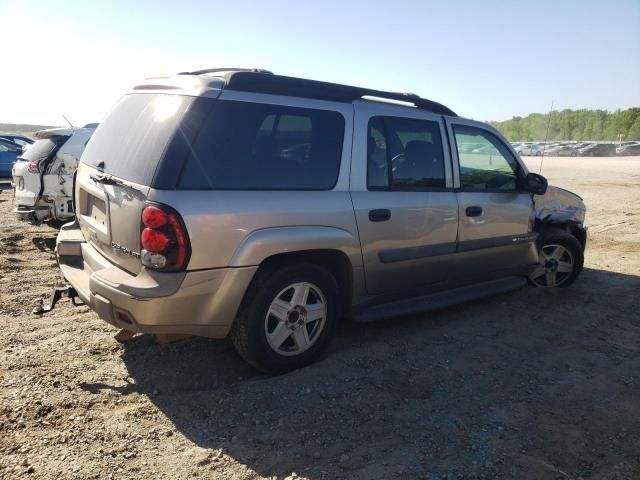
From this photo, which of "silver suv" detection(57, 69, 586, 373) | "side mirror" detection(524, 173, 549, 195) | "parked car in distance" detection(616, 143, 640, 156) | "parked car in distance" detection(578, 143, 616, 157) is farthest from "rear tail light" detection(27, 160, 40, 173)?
"parked car in distance" detection(616, 143, 640, 156)

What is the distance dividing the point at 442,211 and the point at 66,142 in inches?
230

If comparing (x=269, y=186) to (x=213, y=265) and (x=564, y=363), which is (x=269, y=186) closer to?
(x=213, y=265)

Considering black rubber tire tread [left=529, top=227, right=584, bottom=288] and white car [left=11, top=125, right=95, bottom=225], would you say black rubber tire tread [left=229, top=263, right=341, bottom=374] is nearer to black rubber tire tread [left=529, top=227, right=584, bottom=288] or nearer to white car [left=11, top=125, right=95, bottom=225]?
black rubber tire tread [left=529, top=227, right=584, bottom=288]

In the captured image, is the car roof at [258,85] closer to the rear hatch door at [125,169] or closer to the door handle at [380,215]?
the rear hatch door at [125,169]

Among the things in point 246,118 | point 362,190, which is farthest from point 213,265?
point 362,190

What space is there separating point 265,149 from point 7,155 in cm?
1647

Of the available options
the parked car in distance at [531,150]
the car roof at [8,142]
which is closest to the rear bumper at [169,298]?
the car roof at [8,142]

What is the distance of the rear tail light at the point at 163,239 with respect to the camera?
285 cm

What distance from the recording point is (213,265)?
301 centimetres

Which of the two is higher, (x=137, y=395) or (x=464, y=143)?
(x=464, y=143)

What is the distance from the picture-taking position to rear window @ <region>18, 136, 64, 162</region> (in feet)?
23.7

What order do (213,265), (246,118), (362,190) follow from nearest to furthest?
(213,265)
(246,118)
(362,190)

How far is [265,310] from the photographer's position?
3.33 meters

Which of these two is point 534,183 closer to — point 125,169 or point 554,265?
point 554,265
